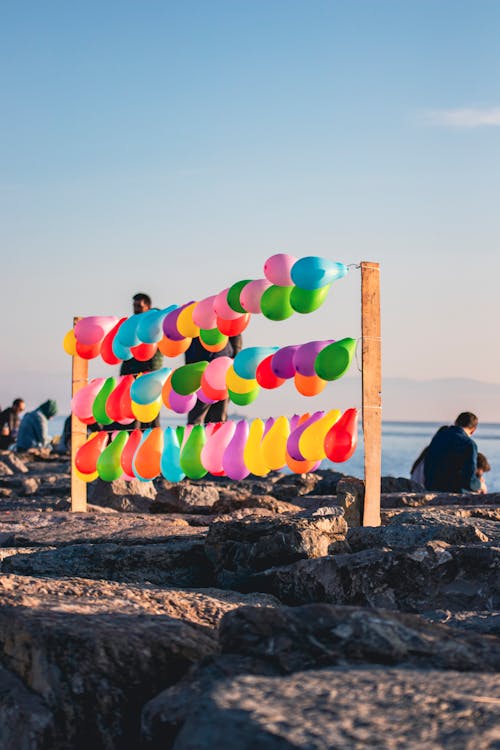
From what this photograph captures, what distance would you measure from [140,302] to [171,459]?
2297mm

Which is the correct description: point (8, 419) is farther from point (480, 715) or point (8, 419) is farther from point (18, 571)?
point (480, 715)

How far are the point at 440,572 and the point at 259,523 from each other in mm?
1057

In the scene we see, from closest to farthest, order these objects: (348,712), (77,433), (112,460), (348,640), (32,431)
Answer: (348,712) → (348,640) → (112,460) → (77,433) → (32,431)

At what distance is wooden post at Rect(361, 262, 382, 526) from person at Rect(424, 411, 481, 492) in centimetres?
279

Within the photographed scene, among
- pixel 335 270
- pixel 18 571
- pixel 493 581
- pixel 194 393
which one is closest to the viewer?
pixel 493 581

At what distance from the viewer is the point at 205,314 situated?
8.13 metres

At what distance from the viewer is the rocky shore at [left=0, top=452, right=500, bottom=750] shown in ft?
8.23

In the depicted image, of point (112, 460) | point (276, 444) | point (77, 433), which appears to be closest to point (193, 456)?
point (276, 444)

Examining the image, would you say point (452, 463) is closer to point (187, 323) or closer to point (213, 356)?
point (213, 356)

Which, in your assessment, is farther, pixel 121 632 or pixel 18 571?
pixel 18 571

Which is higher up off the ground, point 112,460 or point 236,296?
point 236,296

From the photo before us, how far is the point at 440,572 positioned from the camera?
15.1 feet

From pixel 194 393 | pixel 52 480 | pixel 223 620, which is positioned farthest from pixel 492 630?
pixel 52 480

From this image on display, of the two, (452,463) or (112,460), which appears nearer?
(112,460)
